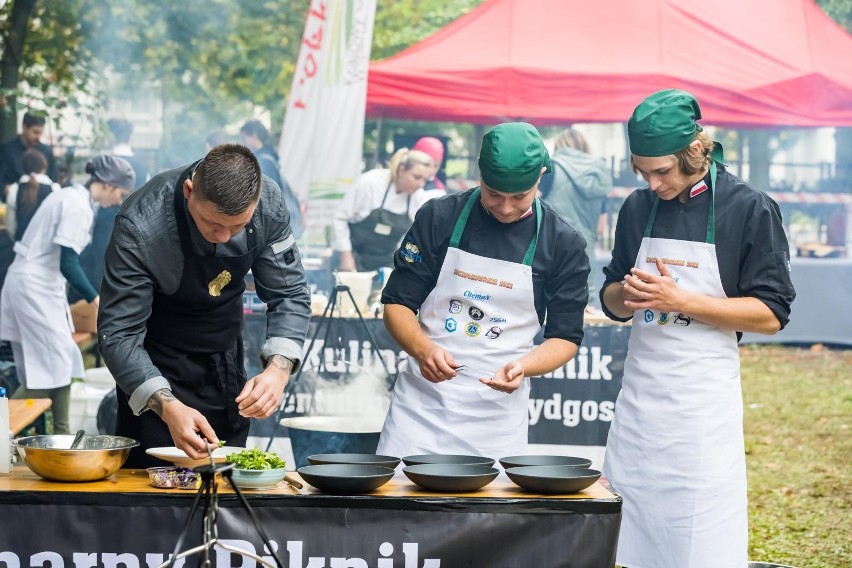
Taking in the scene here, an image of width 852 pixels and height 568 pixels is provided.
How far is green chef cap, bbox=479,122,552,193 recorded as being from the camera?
11.2 feet

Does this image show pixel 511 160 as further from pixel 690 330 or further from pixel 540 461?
pixel 540 461

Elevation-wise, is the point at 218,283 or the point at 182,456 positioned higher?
the point at 218,283

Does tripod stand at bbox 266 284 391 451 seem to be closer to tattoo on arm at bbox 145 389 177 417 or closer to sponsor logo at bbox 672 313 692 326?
sponsor logo at bbox 672 313 692 326

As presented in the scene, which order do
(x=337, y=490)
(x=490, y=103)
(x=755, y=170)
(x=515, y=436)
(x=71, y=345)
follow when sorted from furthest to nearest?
(x=755, y=170)
(x=490, y=103)
(x=71, y=345)
(x=515, y=436)
(x=337, y=490)

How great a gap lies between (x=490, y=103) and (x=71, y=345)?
4327 millimetres

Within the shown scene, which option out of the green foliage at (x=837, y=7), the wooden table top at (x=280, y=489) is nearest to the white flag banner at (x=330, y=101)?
the wooden table top at (x=280, y=489)

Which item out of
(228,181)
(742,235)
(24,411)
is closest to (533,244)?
(742,235)

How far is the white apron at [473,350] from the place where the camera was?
3.67 metres

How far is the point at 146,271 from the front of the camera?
3.18 meters

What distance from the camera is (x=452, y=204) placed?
376 cm

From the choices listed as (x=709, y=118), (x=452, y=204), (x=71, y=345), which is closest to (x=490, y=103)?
(x=709, y=118)

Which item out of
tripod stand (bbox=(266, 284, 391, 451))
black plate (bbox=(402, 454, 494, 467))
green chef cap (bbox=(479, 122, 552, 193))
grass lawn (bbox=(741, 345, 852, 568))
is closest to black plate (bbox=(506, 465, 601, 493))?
black plate (bbox=(402, 454, 494, 467))

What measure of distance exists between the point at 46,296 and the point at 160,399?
13.3 ft

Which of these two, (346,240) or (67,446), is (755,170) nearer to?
(346,240)
